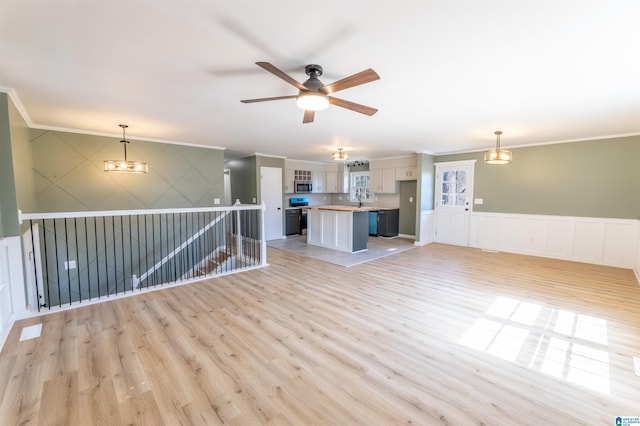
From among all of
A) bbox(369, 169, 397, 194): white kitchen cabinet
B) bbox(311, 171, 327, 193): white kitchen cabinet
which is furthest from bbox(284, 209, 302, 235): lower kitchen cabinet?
bbox(369, 169, 397, 194): white kitchen cabinet

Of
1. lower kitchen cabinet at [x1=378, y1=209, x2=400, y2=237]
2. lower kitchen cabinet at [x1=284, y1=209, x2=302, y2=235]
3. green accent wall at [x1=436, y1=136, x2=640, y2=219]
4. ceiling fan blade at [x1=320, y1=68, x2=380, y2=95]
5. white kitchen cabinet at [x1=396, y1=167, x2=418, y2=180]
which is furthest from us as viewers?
lower kitchen cabinet at [x1=284, y1=209, x2=302, y2=235]

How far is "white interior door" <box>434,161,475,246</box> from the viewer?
6934mm

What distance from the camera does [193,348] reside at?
2418mm

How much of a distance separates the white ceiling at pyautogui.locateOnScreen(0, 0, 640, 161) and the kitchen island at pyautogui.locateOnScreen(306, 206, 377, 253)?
263cm

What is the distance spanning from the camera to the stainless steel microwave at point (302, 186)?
29.0ft

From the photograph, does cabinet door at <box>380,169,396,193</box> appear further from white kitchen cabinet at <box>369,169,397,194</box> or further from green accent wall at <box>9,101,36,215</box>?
green accent wall at <box>9,101,36,215</box>

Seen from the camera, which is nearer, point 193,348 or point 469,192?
point 193,348

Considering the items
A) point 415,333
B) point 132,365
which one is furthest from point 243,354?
point 415,333

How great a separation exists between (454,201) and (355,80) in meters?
6.21

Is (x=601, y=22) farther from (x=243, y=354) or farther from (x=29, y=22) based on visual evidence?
(x=29, y=22)

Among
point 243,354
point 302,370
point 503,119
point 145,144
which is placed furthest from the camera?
point 145,144

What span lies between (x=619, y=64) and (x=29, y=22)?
4503 mm

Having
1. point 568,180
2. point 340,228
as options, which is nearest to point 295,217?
point 340,228

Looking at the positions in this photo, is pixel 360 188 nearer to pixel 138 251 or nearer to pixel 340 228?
pixel 340 228
